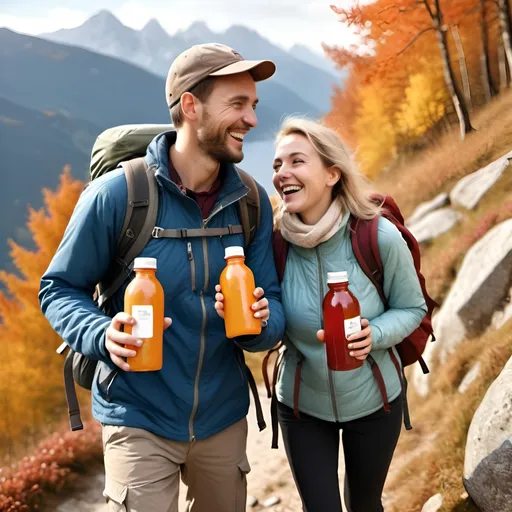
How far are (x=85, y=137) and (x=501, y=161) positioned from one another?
15.8 meters

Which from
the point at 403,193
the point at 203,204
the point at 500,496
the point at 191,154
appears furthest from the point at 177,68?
the point at 403,193

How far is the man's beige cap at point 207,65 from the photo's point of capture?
8.14ft

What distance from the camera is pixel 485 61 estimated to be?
6594 millimetres

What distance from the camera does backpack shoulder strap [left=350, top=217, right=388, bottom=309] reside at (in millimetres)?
2680

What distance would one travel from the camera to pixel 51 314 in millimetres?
2309

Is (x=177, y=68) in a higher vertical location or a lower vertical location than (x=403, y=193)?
higher

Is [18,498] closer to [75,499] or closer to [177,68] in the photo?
[75,499]

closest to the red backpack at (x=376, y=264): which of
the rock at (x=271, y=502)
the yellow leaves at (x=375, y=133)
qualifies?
the rock at (x=271, y=502)

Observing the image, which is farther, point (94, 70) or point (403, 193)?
point (94, 70)

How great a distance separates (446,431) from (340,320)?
2.82 m

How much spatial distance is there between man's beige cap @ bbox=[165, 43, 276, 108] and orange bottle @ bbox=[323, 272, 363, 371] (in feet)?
3.48

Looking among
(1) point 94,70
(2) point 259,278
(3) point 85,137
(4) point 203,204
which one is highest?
(1) point 94,70

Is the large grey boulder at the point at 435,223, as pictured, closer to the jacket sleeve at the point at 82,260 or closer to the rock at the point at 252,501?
the rock at the point at 252,501

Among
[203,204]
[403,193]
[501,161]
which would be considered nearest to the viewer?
[203,204]
